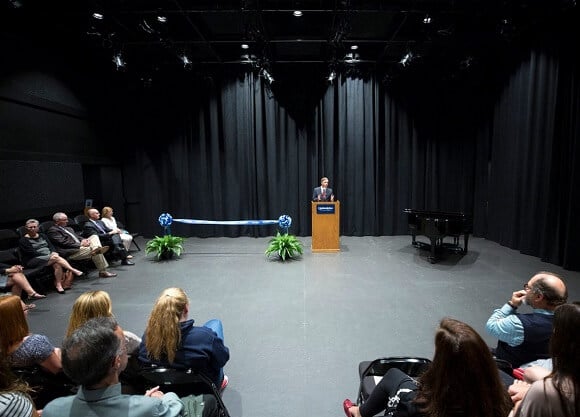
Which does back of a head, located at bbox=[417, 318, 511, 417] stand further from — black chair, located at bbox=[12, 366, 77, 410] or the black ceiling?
the black ceiling

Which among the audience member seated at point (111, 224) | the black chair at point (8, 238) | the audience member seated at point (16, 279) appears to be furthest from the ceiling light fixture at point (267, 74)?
the audience member seated at point (16, 279)

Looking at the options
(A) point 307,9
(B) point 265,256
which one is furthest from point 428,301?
(A) point 307,9

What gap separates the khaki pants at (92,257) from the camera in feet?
17.8

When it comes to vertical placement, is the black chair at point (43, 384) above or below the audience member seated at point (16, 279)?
above

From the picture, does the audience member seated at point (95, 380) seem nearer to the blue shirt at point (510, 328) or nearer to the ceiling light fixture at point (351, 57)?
the blue shirt at point (510, 328)

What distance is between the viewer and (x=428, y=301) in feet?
14.5

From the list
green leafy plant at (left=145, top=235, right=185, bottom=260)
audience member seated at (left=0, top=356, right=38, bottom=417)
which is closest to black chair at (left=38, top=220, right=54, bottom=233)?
green leafy plant at (left=145, top=235, right=185, bottom=260)

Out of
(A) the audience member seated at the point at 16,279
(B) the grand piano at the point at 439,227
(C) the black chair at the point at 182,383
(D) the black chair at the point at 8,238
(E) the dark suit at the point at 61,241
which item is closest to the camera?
(C) the black chair at the point at 182,383

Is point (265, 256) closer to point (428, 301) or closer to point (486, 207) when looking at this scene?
point (428, 301)

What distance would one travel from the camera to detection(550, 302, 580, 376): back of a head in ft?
3.77

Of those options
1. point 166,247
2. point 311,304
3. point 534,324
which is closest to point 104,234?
point 166,247

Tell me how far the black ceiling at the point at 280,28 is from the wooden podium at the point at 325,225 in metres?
3.29

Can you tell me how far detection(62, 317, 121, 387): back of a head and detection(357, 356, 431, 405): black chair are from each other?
1348 millimetres

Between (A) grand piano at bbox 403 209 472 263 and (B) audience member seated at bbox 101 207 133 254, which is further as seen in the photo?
(B) audience member seated at bbox 101 207 133 254
